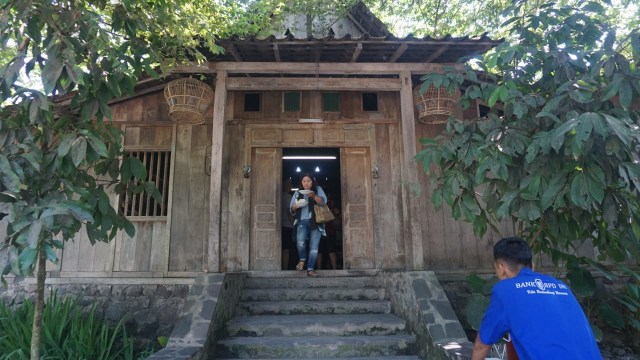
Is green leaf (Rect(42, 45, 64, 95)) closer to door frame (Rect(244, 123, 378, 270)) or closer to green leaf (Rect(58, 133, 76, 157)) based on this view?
green leaf (Rect(58, 133, 76, 157))

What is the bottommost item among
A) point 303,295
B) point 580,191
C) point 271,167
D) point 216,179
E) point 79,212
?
point 303,295

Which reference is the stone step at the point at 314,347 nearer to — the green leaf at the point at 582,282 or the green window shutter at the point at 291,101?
the green leaf at the point at 582,282

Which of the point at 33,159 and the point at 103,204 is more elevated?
the point at 33,159

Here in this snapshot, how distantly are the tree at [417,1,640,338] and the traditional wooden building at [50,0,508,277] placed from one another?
64.5 inches

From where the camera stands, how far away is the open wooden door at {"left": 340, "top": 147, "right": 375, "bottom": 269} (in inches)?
255

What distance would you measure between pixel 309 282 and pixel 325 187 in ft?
15.7

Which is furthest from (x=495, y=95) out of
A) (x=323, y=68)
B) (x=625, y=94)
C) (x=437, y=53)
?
(x=323, y=68)

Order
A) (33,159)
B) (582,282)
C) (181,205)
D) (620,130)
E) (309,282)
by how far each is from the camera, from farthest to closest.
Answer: (181,205) → (309,282) → (582,282) → (33,159) → (620,130)

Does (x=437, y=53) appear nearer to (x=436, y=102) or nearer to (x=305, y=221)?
(x=436, y=102)

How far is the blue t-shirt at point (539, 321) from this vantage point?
2.05 metres

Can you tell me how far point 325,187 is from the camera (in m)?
10.4

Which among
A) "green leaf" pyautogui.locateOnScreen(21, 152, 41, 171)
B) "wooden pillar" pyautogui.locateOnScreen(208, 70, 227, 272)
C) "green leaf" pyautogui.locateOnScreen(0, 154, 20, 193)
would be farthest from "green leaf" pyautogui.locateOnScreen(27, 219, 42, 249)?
"wooden pillar" pyautogui.locateOnScreen(208, 70, 227, 272)

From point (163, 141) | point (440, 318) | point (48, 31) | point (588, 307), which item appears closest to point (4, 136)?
point (48, 31)

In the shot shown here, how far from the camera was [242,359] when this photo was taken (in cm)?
432
